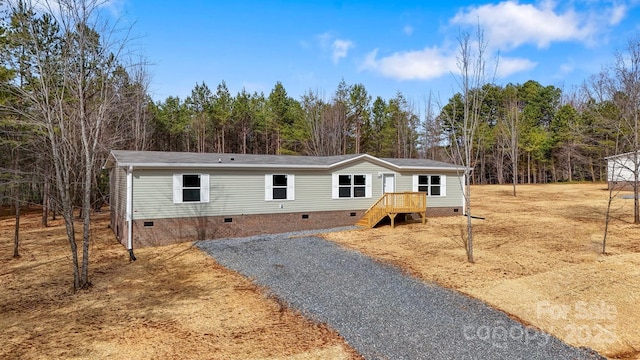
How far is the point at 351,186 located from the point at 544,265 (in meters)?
8.92

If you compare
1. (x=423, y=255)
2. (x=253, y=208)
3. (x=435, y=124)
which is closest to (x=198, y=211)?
(x=253, y=208)

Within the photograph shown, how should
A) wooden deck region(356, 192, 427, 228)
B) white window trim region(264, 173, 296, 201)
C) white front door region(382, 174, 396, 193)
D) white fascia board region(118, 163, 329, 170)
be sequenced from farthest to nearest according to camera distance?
white front door region(382, 174, 396, 193) → wooden deck region(356, 192, 427, 228) → white window trim region(264, 173, 296, 201) → white fascia board region(118, 163, 329, 170)

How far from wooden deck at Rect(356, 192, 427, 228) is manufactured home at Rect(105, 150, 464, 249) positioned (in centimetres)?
5

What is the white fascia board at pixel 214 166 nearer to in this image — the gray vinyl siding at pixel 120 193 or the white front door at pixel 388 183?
the gray vinyl siding at pixel 120 193

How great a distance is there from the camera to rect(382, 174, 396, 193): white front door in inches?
696

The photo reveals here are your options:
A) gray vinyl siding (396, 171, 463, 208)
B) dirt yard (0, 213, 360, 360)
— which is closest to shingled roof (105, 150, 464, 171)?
gray vinyl siding (396, 171, 463, 208)

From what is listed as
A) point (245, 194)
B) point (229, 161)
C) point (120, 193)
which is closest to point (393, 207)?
point (245, 194)

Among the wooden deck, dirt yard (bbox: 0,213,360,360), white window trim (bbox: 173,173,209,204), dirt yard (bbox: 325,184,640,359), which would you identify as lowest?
dirt yard (bbox: 0,213,360,360)

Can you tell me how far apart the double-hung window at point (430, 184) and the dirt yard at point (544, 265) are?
1673 millimetres

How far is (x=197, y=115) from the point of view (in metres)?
40.2

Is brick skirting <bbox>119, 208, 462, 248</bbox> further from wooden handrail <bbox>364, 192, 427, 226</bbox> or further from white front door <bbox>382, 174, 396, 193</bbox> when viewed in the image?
white front door <bbox>382, 174, 396, 193</bbox>

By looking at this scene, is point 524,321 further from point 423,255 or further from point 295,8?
point 295,8

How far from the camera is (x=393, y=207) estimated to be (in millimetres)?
16000

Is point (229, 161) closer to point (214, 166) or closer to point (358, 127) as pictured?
point (214, 166)
